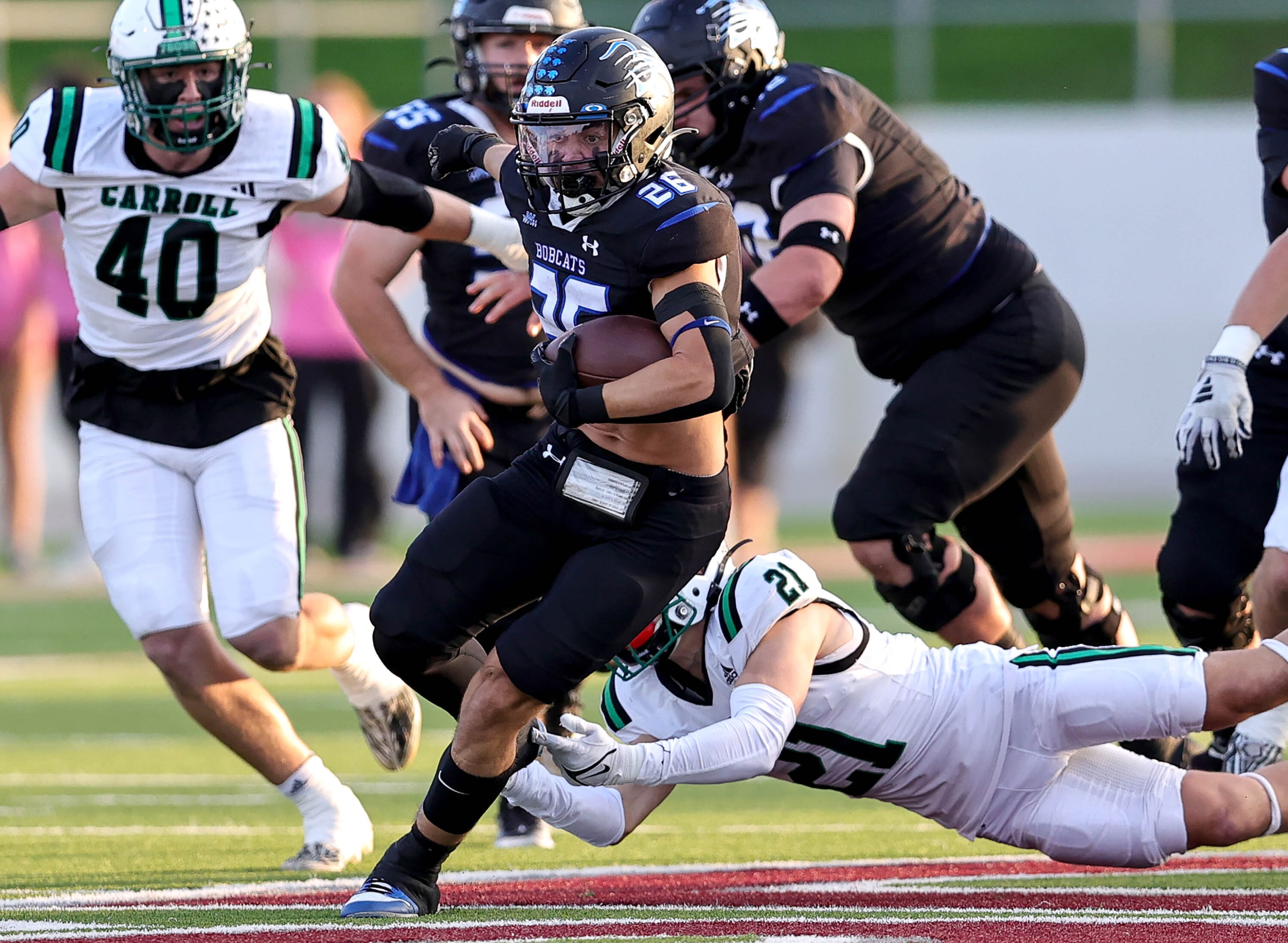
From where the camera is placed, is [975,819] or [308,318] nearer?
[975,819]

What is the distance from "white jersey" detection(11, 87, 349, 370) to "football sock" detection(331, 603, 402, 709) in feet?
2.30

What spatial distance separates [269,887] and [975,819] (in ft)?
4.63

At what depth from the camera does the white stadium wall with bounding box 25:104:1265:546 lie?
15117 mm

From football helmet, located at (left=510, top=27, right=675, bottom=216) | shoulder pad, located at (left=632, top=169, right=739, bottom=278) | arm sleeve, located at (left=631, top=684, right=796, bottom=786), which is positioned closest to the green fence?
football helmet, located at (left=510, top=27, right=675, bottom=216)

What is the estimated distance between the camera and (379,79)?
1556 cm

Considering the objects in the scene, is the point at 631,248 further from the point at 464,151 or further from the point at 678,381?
the point at 464,151

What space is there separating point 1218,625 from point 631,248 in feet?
6.49

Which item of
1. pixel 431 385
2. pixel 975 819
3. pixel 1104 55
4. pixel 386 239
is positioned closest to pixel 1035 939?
pixel 975 819

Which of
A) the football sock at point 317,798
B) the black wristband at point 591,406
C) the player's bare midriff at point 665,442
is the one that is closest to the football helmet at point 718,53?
the player's bare midriff at point 665,442

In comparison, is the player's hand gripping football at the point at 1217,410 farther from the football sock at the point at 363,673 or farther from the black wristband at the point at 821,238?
the football sock at the point at 363,673

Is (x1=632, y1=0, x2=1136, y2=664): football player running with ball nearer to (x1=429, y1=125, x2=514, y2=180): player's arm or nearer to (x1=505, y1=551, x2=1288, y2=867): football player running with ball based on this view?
(x1=429, y1=125, x2=514, y2=180): player's arm

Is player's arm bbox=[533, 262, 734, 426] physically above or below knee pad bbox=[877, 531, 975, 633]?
above

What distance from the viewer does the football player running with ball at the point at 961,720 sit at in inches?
145

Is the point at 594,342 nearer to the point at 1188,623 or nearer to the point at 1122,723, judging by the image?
the point at 1122,723
